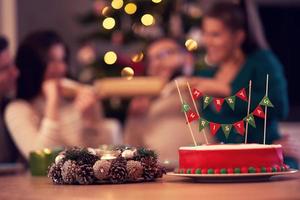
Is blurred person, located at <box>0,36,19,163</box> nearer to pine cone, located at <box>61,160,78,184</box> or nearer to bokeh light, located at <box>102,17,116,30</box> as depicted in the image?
pine cone, located at <box>61,160,78,184</box>

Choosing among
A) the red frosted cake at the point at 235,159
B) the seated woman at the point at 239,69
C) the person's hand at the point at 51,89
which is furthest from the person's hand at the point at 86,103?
the red frosted cake at the point at 235,159

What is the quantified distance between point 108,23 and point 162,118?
140 centimetres

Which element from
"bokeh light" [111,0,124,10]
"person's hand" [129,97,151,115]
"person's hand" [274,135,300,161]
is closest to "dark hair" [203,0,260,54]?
"person's hand" [274,135,300,161]

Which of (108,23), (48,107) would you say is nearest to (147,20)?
(108,23)

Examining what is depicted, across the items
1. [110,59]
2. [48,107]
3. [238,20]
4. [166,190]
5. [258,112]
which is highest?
[110,59]

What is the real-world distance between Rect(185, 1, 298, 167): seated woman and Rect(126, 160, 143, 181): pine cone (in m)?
1.15

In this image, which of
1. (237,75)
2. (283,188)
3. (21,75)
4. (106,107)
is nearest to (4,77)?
(21,75)

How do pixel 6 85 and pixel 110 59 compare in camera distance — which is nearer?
pixel 6 85

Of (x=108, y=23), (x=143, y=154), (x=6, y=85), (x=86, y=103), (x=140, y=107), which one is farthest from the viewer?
(x=108, y=23)

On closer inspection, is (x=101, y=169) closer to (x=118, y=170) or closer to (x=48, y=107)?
(x=118, y=170)

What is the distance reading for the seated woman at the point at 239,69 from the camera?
2.83m

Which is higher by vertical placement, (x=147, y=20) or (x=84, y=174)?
(x=147, y=20)

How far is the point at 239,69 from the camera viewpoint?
2.99 meters

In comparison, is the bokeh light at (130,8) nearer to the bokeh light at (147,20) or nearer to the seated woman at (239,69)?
the bokeh light at (147,20)
